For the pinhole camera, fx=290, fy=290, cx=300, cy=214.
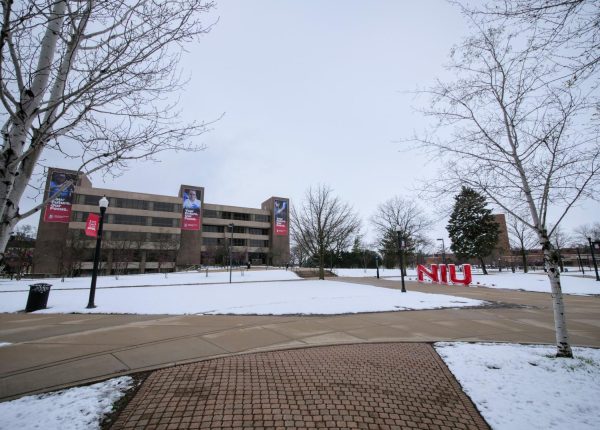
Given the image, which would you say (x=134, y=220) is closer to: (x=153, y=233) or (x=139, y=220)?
(x=139, y=220)

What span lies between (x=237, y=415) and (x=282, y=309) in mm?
7301

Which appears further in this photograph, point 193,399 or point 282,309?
point 282,309

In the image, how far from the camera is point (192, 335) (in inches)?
257

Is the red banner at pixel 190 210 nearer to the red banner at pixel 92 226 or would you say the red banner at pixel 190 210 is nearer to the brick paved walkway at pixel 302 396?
the red banner at pixel 92 226

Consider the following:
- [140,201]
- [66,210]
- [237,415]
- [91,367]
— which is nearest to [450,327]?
[237,415]

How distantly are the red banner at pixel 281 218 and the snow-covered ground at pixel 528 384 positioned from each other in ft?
236

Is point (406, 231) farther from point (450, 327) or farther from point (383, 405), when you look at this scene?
point (383, 405)

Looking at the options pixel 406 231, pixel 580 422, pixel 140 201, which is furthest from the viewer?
pixel 140 201

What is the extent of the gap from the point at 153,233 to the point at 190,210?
9151 mm

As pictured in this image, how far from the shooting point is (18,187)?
119 inches

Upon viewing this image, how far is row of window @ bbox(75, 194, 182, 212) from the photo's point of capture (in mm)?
57938

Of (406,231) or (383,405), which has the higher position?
(406,231)

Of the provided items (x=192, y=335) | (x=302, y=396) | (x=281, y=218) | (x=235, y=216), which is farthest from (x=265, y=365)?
(x=235, y=216)

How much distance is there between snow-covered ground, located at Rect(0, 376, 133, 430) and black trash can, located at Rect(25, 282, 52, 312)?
9.83 metres
